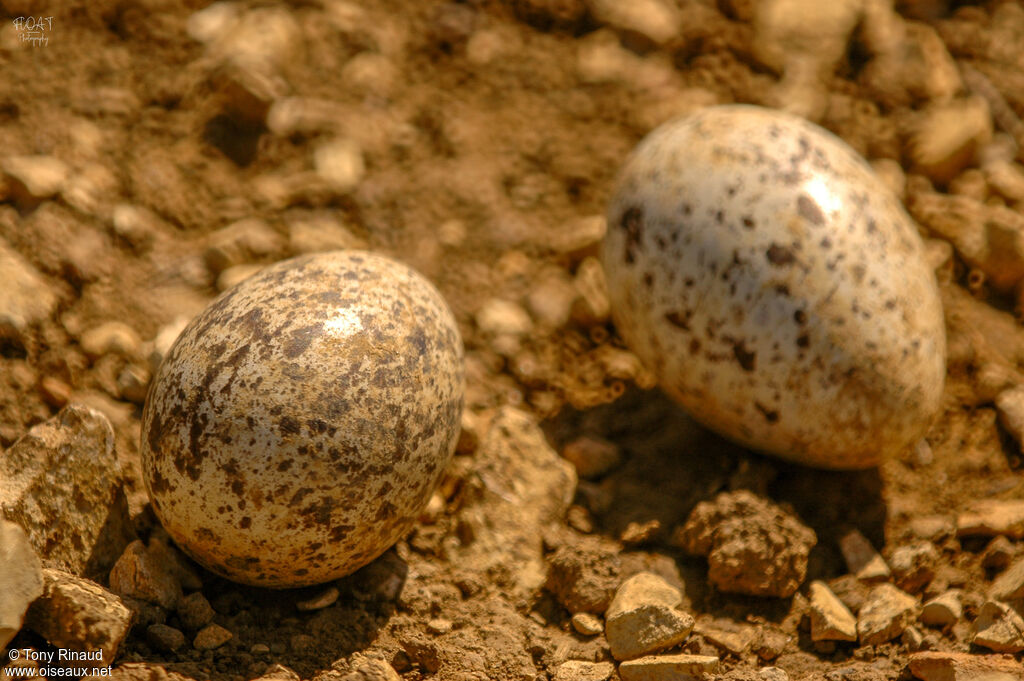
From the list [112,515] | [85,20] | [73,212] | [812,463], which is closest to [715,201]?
[812,463]

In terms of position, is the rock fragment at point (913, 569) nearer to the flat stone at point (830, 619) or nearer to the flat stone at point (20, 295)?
the flat stone at point (830, 619)

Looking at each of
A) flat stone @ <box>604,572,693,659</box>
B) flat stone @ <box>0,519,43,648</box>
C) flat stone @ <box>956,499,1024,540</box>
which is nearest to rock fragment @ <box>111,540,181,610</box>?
flat stone @ <box>0,519,43,648</box>

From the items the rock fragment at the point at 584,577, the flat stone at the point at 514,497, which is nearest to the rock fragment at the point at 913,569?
the rock fragment at the point at 584,577

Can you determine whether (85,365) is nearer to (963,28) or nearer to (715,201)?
(715,201)

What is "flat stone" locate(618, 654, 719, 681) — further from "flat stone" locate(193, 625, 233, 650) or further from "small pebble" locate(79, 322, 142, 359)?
"small pebble" locate(79, 322, 142, 359)

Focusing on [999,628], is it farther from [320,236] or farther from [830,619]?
[320,236]

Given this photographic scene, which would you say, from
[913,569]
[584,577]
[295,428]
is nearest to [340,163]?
[295,428]
